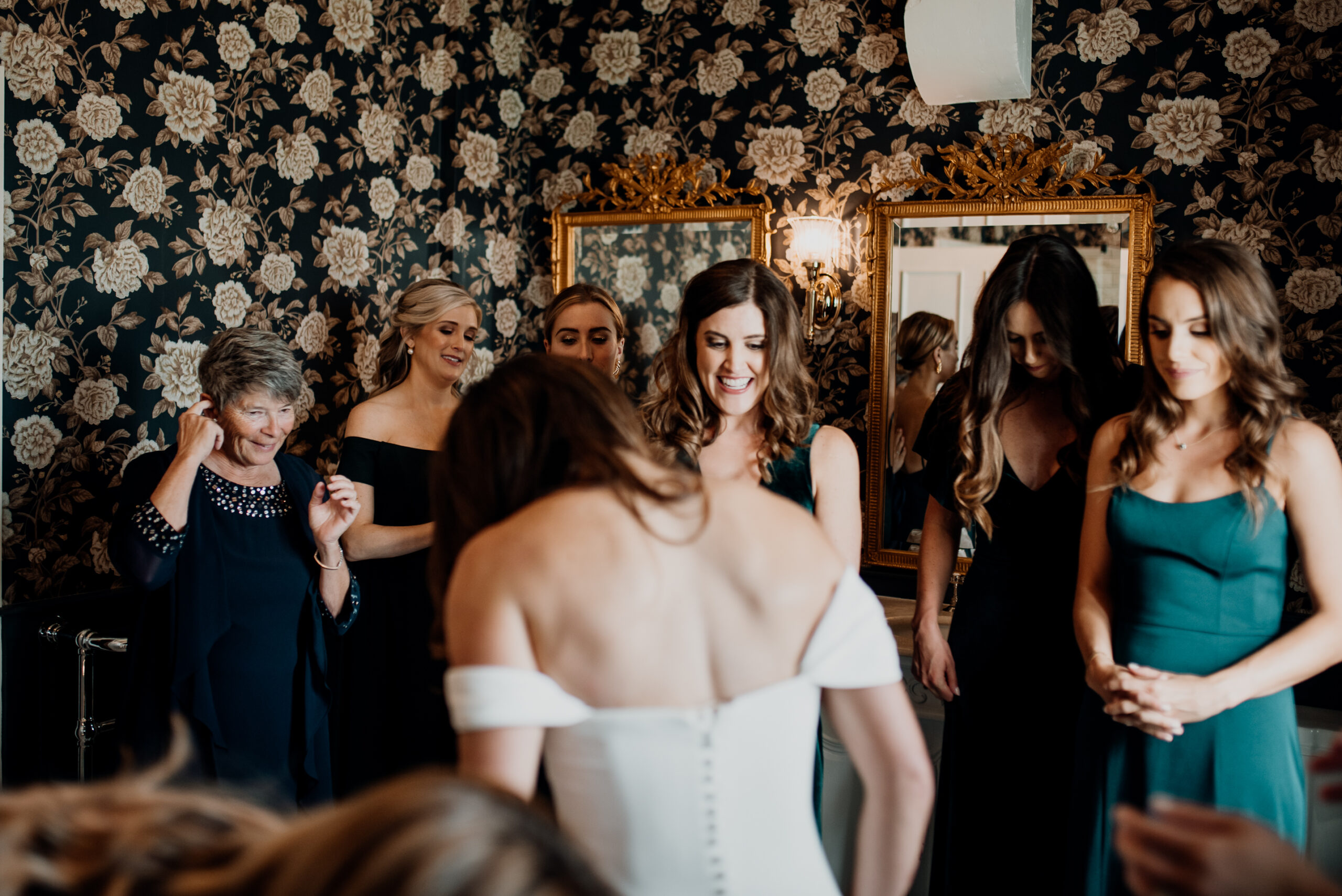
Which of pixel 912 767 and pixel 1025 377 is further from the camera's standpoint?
pixel 1025 377

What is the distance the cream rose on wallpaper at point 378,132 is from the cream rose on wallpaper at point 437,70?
0.73ft

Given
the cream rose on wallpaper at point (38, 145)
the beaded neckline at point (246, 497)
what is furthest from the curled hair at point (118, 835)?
the cream rose on wallpaper at point (38, 145)

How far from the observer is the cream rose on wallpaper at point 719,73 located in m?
3.52

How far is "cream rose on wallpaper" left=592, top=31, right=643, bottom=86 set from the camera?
3672mm

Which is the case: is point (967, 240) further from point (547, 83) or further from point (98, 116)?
point (98, 116)

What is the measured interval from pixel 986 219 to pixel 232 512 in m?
2.28

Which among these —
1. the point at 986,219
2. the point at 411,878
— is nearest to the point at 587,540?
the point at 411,878

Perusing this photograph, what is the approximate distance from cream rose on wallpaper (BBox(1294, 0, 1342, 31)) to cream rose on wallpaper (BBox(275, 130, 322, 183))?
9.37ft

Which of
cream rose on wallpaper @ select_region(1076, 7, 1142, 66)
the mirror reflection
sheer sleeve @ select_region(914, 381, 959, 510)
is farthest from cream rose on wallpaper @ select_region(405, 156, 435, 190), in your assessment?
cream rose on wallpaper @ select_region(1076, 7, 1142, 66)

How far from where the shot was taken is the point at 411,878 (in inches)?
22.7

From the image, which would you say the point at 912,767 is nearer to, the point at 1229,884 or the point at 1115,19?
the point at 1229,884

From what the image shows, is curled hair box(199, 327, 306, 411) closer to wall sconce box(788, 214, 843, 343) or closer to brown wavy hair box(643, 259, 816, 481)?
brown wavy hair box(643, 259, 816, 481)

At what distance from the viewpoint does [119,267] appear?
2584mm

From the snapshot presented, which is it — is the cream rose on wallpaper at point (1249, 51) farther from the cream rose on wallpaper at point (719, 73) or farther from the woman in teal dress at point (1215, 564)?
the cream rose on wallpaper at point (719, 73)
